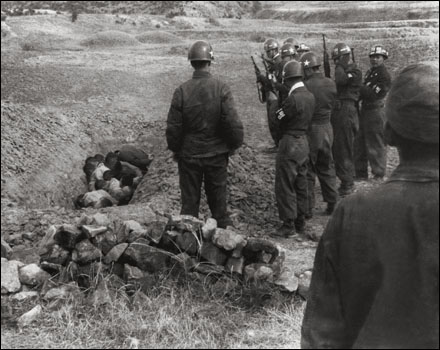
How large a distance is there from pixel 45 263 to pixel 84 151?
5523mm

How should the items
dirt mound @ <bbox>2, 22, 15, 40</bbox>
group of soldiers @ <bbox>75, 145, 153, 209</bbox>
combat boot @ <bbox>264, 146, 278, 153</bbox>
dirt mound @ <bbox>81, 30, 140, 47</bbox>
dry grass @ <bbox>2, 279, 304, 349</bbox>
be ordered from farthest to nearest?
1. dirt mound @ <bbox>2, 22, 15, 40</bbox>
2. dirt mound @ <bbox>81, 30, 140, 47</bbox>
3. combat boot @ <bbox>264, 146, 278, 153</bbox>
4. group of soldiers @ <bbox>75, 145, 153, 209</bbox>
5. dry grass @ <bbox>2, 279, 304, 349</bbox>

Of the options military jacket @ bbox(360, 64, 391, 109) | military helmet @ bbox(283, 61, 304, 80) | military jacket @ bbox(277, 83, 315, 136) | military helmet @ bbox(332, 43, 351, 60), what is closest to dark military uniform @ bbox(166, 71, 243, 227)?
military jacket @ bbox(277, 83, 315, 136)

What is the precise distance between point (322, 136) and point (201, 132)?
2.14 metres

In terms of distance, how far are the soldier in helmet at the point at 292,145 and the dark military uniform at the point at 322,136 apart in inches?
27.5

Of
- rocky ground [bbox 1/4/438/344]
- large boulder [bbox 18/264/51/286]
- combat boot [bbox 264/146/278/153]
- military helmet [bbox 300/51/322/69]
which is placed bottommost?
combat boot [bbox 264/146/278/153]

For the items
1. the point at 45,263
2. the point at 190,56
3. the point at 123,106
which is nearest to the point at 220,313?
the point at 45,263

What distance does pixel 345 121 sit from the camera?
31.4ft

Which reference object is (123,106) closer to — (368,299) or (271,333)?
(271,333)

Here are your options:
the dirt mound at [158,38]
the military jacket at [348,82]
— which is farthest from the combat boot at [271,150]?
the dirt mound at [158,38]

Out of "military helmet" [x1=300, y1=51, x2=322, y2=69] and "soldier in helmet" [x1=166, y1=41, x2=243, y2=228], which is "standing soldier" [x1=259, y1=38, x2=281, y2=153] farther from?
"soldier in helmet" [x1=166, y1=41, x2=243, y2=228]

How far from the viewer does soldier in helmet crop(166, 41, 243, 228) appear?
258 inches

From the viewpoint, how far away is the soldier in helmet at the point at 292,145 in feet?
23.4

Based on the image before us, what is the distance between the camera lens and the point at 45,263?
5.40 m

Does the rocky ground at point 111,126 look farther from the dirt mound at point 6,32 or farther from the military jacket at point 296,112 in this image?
the dirt mound at point 6,32
